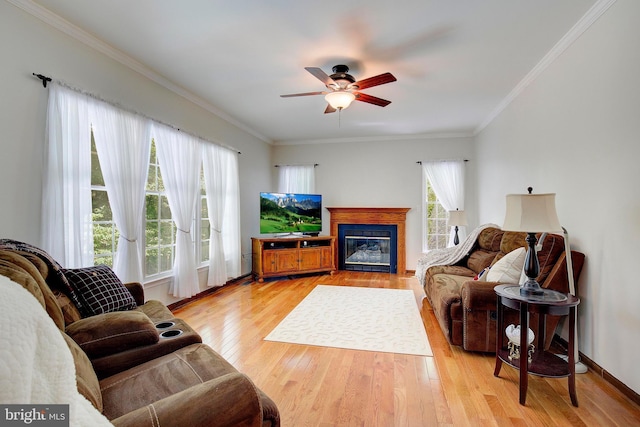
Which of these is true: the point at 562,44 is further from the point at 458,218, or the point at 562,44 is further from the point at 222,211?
the point at 222,211

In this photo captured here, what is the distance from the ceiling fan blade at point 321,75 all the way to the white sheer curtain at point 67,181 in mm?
2000

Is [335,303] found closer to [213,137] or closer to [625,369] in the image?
[625,369]

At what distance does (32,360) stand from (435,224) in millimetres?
6167

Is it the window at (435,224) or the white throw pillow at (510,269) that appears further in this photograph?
the window at (435,224)

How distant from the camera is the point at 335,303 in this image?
4.01 metres

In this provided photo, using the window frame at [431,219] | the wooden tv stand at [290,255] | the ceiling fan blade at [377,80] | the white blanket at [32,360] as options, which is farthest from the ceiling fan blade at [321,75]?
the window frame at [431,219]

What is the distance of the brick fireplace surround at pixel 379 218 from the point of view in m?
6.02

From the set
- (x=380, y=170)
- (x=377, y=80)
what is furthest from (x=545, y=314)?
(x=380, y=170)

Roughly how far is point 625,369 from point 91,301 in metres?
3.50

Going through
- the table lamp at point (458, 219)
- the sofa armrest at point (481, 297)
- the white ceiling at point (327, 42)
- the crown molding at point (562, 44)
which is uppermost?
the white ceiling at point (327, 42)

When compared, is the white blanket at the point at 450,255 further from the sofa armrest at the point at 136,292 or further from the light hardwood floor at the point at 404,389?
the sofa armrest at the point at 136,292

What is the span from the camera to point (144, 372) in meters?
1.42

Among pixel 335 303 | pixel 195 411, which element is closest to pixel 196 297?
pixel 335 303

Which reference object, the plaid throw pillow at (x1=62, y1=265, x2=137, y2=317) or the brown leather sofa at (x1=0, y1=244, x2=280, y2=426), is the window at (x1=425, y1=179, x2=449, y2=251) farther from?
the plaid throw pillow at (x1=62, y1=265, x2=137, y2=317)
